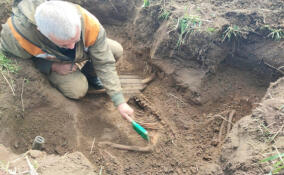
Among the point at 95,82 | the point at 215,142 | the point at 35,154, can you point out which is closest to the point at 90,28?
the point at 95,82

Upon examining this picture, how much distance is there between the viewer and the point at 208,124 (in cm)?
263

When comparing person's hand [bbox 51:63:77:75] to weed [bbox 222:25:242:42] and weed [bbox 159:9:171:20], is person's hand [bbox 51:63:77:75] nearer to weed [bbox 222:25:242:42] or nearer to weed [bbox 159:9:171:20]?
weed [bbox 159:9:171:20]

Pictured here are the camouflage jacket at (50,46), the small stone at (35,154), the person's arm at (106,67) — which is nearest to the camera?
the small stone at (35,154)

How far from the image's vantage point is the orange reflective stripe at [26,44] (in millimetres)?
2100

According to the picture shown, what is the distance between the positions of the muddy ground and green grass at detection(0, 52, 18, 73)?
0.06 metres

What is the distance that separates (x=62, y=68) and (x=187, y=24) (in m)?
1.41

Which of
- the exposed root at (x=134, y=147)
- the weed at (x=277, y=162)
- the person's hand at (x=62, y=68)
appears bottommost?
the exposed root at (x=134, y=147)

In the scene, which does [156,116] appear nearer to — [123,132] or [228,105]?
[123,132]

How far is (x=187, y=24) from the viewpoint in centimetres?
270

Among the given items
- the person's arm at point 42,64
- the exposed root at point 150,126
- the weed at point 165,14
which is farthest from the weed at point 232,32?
the person's arm at point 42,64

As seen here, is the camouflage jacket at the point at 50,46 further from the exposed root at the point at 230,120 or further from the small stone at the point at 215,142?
the exposed root at the point at 230,120

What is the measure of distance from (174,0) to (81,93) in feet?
5.17

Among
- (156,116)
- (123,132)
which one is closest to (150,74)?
(156,116)

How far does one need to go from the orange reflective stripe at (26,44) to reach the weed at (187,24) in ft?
4.74
